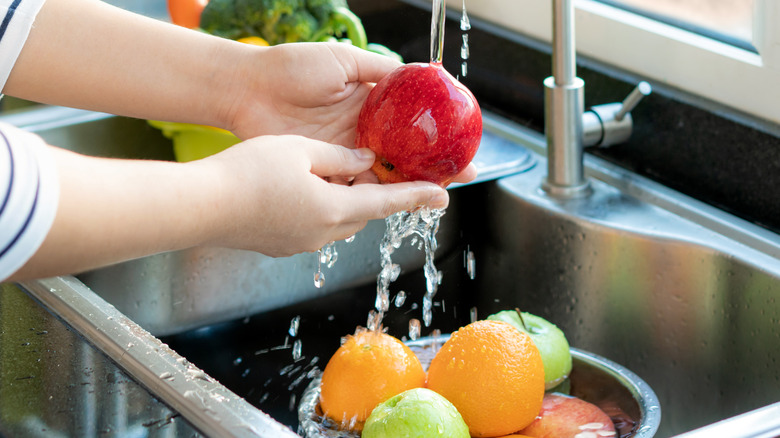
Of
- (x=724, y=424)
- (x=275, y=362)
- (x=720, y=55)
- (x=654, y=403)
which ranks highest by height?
(x=720, y=55)

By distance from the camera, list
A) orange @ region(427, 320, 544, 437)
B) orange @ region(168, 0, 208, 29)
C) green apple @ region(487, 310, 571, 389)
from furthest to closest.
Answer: orange @ region(168, 0, 208, 29) → green apple @ region(487, 310, 571, 389) → orange @ region(427, 320, 544, 437)

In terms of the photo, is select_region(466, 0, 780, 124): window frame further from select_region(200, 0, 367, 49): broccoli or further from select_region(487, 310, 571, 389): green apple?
select_region(487, 310, 571, 389): green apple

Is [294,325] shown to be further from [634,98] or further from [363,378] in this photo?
[634,98]

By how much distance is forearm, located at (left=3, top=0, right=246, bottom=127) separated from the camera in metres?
0.91

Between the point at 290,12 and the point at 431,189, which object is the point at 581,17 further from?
the point at 431,189

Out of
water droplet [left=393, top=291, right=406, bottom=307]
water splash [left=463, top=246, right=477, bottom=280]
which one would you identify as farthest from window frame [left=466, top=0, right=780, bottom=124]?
water droplet [left=393, top=291, right=406, bottom=307]

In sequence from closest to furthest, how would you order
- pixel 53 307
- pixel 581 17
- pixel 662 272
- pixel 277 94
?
pixel 53 307, pixel 277 94, pixel 662 272, pixel 581 17

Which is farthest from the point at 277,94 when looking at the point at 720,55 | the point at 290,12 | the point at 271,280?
the point at 720,55

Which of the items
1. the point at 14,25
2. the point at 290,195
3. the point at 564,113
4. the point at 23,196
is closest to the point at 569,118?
the point at 564,113

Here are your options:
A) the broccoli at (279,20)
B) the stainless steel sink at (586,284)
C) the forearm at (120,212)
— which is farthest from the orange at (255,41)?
the forearm at (120,212)

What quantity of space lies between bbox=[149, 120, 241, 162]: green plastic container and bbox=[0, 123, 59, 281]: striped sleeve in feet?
2.32

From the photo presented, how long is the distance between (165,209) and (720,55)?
81 centimetres

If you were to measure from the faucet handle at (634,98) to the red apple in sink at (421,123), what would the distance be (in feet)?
1.24

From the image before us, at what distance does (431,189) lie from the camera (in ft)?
2.86
